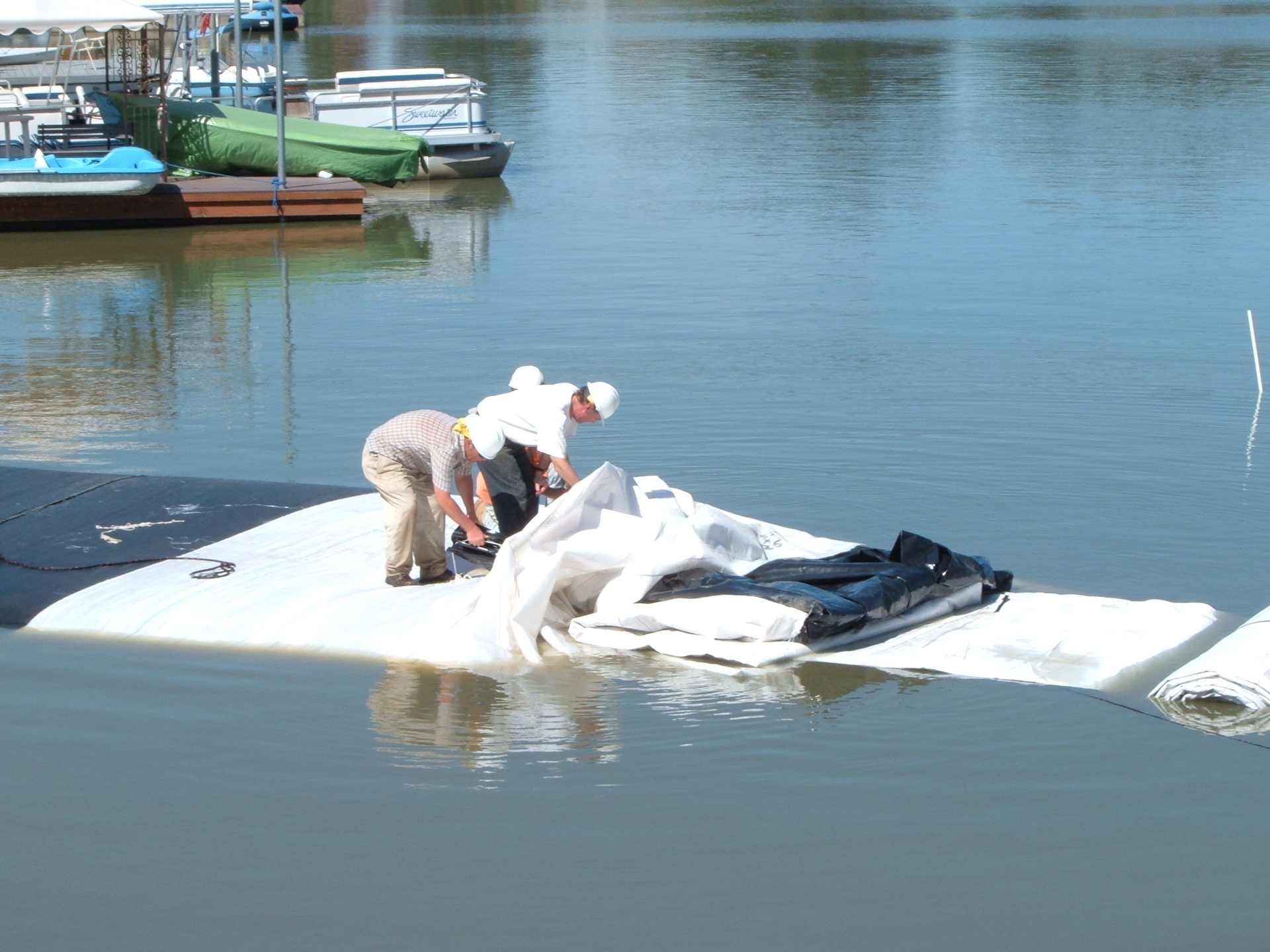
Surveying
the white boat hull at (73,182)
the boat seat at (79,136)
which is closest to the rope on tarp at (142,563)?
the white boat hull at (73,182)

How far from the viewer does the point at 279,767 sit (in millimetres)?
6613

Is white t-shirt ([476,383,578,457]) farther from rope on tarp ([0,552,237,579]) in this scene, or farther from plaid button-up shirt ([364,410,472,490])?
rope on tarp ([0,552,237,579])

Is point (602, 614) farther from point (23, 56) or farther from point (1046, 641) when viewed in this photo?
point (23, 56)

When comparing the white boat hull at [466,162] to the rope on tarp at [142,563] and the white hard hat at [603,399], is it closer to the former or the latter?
the rope on tarp at [142,563]

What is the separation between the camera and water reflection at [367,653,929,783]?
680 cm

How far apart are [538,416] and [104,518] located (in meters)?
2.76

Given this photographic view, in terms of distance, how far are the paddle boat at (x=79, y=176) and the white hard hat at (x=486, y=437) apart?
→ 45.7 feet

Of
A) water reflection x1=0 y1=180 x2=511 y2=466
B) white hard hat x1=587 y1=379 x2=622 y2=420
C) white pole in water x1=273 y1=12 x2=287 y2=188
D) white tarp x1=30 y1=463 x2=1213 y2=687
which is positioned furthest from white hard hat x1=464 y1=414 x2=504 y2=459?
white pole in water x1=273 y1=12 x2=287 y2=188

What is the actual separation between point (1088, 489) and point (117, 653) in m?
6.03

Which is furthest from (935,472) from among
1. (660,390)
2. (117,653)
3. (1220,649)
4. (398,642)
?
(117,653)

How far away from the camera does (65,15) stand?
20.4 metres

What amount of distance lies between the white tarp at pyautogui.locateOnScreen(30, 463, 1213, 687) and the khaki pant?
17cm

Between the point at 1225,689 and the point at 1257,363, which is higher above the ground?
the point at 1257,363

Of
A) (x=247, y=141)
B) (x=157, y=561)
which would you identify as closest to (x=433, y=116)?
(x=247, y=141)
